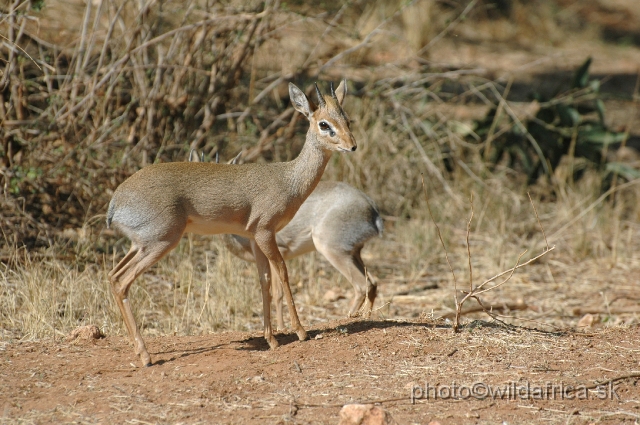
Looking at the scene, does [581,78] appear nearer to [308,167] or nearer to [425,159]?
[425,159]

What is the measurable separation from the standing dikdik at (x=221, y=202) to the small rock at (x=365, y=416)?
1.36 metres

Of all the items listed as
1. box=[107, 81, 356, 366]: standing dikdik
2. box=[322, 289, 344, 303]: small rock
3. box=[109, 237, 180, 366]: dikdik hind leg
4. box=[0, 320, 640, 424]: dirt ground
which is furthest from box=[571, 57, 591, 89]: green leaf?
box=[109, 237, 180, 366]: dikdik hind leg

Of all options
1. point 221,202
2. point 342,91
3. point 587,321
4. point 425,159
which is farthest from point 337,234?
point 425,159

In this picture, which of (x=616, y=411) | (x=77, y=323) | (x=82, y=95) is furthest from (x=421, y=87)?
(x=616, y=411)

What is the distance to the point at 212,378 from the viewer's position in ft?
14.5

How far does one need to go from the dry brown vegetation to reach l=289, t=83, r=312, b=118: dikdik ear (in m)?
1.33

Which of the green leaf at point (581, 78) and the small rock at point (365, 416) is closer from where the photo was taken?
the small rock at point (365, 416)

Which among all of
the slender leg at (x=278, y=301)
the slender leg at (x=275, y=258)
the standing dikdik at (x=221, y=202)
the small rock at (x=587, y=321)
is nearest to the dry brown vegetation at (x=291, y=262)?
the small rock at (x=587, y=321)

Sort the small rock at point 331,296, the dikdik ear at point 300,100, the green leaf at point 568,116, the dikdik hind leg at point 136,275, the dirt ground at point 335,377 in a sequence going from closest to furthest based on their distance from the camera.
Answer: the dirt ground at point 335,377 < the dikdik hind leg at point 136,275 < the dikdik ear at point 300,100 < the small rock at point 331,296 < the green leaf at point 568,116

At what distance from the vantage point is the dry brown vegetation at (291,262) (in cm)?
465

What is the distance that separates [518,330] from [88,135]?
14.1 ft

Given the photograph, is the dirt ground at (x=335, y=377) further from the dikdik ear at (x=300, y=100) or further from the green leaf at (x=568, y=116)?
the green leaf at (x=568, y=116)

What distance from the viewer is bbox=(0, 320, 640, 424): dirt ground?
3.97 m

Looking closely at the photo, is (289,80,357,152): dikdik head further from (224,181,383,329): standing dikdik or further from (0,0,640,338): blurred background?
(224,181,383,329): standing dikdik
